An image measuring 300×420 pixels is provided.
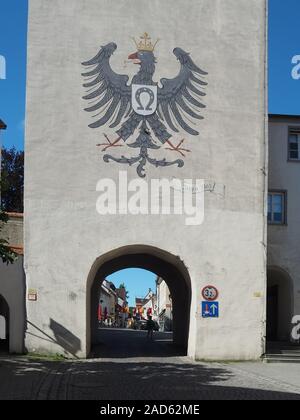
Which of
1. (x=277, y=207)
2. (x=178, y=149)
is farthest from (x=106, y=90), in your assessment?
(x=277, y=207)

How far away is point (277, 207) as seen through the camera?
77.4ft

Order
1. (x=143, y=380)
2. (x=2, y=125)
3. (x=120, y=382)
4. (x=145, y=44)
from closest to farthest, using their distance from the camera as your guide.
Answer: (x=120, y=382), (x=143, y=380), (x=145, y=44), (x=2, y=125)

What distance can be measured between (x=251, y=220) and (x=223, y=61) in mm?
5140

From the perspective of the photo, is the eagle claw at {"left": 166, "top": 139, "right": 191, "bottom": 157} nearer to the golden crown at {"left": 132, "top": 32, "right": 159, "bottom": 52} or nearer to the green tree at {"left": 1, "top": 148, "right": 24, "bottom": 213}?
the golden crown at {"left": 132, "top": 32, "right": 159, "bottom": 52}

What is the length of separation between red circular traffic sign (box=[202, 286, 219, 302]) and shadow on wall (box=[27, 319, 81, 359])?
397 centimetres

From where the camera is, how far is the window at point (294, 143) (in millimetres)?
24016

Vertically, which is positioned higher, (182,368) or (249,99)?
(249,99)

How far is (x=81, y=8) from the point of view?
20047 mm

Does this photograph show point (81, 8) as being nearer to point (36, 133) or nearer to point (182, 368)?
point (36, 133)

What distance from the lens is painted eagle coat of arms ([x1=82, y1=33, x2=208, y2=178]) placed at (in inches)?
777

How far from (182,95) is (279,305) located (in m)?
9.43

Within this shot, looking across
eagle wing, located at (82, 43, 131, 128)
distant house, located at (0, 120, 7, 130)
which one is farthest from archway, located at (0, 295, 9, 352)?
eagle wing, located at (82, 43, 131, 128)

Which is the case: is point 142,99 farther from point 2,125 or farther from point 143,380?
point 143,380
